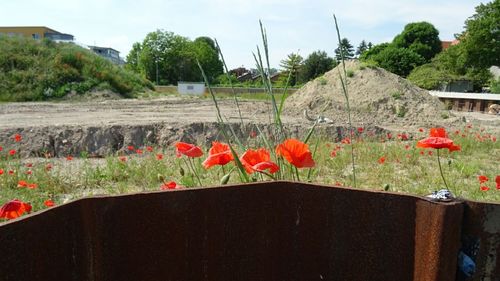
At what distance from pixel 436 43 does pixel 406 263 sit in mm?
66282

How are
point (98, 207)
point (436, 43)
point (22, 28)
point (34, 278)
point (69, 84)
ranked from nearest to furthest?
1. point (34, 278)
2. point (98, 207)
3. point (69, 84)
4. point (436, 43)
5. point (22, 28)

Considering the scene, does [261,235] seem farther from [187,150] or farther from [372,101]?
[372,101]

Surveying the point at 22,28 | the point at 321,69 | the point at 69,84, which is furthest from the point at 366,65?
the point at 22,28

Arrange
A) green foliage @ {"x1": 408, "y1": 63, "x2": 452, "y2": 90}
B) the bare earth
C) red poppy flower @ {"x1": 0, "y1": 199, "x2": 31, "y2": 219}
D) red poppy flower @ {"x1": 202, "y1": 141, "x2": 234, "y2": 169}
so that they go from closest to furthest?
red poppy flower @ {"x1": 0, "y1": 199, "x2": 31, "y2": 219}, red poppy flower @ {"x1": 202, "y1": 141, "x2": 234, "y2": 169}, the bare earth, green foliage @ {"x1": 408, "y1": 63, "x2": 452, "y2": 90}

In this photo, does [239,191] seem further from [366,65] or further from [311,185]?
[366,65]

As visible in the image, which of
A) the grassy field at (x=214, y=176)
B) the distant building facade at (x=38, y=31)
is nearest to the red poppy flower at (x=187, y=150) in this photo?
the grassy field at (x=214, y=176)

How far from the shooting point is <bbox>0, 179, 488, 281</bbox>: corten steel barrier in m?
1.03

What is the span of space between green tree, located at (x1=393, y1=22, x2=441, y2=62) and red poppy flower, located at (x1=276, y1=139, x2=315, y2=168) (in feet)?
206

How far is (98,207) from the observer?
102cm

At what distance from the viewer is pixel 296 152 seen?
146 cm

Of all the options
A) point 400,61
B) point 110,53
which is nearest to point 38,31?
point 110,53

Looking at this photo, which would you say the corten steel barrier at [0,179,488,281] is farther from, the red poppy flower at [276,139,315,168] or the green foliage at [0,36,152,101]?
the green foliage at [0,36,152,101]

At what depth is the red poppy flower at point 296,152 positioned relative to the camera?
144 cm

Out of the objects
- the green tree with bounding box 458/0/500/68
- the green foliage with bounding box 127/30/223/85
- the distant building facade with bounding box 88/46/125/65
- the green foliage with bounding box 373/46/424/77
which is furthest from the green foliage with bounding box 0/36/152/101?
the distant building facade with bounding box 88/46/125/65
